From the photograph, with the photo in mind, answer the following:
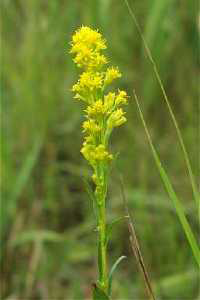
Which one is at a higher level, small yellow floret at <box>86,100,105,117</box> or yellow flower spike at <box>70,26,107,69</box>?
yellow flower spike at <box>70,26,107,69</box>

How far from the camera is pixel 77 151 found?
2709 millimetres

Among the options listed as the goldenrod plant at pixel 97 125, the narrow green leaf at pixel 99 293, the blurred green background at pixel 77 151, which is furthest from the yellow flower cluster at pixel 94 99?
the blurred green background at pixel 77 151

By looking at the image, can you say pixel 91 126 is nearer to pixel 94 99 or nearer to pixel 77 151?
pixel 94 99

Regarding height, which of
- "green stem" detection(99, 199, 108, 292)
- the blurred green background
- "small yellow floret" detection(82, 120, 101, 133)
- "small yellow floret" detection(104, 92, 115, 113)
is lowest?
"green stem" detection(99, 199, 108, 292)

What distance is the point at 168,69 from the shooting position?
283 cm

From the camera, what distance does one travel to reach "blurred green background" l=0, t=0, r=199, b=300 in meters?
2.39

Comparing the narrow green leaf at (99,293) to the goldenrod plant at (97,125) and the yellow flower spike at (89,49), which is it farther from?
the yellow flower spike at (89,49)

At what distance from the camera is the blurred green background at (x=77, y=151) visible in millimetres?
2395

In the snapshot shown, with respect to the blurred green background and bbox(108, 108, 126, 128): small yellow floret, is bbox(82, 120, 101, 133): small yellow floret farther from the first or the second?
the blurred green background

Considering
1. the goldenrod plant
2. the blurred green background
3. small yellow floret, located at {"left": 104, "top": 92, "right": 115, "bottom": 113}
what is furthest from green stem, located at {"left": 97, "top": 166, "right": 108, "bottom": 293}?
the blurred green background

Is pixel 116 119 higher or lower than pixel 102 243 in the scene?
higher

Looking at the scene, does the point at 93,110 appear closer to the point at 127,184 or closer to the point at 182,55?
the point at 127,184

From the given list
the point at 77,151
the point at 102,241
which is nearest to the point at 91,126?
the point at 102,241

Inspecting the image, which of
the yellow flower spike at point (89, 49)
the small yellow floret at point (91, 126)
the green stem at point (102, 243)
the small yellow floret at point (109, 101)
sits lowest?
the green stem at point (102, 243)
